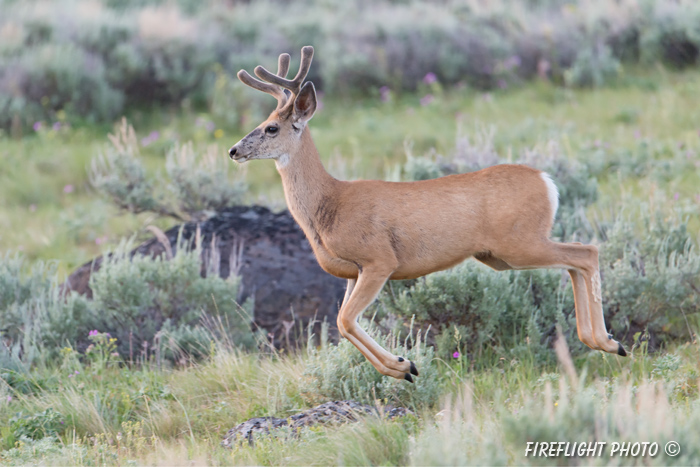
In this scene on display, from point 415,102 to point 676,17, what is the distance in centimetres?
461

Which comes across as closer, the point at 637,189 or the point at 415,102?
the point at 637,189

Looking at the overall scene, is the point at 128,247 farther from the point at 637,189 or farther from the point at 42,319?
the point at 637,189

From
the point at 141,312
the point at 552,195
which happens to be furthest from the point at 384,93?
the point at 552,195

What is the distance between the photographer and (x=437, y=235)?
4617mm

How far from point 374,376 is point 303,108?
1.80m

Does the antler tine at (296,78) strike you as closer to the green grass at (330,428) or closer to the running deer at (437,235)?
the running deer at (437,235)

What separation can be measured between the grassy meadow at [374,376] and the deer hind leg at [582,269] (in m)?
0.29

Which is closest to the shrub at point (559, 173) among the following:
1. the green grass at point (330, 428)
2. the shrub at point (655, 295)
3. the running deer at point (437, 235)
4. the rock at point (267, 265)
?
the shrub at point (655, 295)

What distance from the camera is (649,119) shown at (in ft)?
38.8

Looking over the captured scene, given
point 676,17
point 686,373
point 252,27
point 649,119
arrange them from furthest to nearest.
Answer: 1. point 252,27
2. point 676,17
3. point 649,119
4. point 686,373

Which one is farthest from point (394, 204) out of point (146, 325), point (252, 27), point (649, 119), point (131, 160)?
point (252, 27)

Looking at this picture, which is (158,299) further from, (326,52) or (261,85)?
(326,52)

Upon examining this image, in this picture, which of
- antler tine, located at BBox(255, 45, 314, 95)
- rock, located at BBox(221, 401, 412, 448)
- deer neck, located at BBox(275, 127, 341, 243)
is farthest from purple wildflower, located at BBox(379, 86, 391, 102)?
rock, located at BBox(221, 401, 412, 448)

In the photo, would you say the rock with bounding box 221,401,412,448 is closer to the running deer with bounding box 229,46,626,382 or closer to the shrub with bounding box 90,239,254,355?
the running deer with bounding box 229,46,626,382
